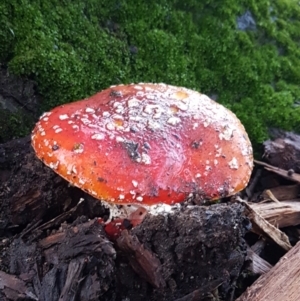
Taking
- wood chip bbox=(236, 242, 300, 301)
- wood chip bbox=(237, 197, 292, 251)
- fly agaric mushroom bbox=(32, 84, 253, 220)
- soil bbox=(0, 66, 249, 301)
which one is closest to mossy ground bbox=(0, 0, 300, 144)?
fly agaric mushroom bbox=(32, 84, 253, 220)

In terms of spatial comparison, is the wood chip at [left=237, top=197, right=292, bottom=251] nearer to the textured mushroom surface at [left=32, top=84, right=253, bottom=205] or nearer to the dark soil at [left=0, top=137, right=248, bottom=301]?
the textured mushroom surface at [left=32, top=84, right=253, bottom=205]

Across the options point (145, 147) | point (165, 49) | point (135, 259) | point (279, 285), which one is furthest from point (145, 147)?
point (165, 49)

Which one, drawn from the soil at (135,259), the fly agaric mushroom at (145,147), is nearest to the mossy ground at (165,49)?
the fly agaric mushroom at (145,147)

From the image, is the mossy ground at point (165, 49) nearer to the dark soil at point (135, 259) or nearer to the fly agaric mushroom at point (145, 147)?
the fly agaric mushroom at point (145, 147)

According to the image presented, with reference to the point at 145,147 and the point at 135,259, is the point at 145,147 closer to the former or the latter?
the point at 145,147

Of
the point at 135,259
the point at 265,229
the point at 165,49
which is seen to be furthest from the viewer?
the point at 165,49

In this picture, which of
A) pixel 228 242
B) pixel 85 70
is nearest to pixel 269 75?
pixel 85 70
